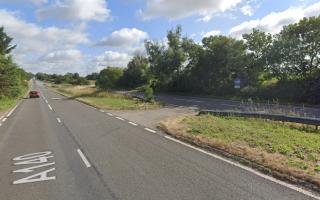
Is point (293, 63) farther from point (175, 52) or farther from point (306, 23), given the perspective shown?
point (175, 52)

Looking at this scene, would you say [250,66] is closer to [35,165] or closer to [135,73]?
[35,165]

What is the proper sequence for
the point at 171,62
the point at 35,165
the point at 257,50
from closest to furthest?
the point at 35,165, the point at 257,50, the point at 171,62

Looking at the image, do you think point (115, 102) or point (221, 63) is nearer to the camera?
point (115, 102)

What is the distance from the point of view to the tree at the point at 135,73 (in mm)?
93756

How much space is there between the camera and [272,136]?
40.9ft

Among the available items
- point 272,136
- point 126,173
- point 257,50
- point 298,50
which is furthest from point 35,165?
point 257,50

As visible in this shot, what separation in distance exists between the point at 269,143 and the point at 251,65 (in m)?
34.3

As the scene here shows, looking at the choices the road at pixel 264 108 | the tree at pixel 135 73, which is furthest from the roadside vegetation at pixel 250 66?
the tree at pixel 135 73

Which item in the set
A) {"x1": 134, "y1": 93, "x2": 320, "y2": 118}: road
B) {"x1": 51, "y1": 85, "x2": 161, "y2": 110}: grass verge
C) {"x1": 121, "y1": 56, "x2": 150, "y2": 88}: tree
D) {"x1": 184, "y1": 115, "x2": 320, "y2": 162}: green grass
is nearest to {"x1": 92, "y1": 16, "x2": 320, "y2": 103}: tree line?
{"x1": 134, "y1": 93, "x2": 320, "y2": 118}: road

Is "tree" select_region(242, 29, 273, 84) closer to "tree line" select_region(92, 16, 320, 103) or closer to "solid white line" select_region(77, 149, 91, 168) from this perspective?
"tree line" select_region(92, 16, 320, 103)

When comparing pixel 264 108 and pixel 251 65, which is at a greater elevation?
pixel 251 65

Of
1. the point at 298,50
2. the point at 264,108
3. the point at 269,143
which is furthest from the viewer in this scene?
the point at 298,50

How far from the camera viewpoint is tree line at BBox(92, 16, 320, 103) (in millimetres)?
35750

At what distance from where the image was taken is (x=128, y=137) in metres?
A: 13.9
